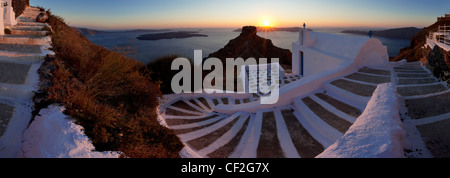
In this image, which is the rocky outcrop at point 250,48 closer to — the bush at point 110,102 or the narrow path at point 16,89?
the bush at point 110,102

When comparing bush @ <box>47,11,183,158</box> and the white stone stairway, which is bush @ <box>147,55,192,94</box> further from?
bush @ <box>47,11,183,158</box>

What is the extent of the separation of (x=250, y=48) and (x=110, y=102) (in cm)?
4109

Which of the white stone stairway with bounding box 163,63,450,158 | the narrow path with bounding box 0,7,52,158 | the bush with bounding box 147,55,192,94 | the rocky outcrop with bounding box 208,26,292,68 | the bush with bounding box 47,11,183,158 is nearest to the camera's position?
the narrow path with bounding box 0,7,52,158

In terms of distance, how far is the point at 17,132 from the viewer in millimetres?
2326

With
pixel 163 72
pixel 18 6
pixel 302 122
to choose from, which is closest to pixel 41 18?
pixel 18 6

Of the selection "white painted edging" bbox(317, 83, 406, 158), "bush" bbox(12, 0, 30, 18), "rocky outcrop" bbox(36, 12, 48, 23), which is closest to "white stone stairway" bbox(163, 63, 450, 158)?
"white painted edging" bbox(317, 83, 406, 158)

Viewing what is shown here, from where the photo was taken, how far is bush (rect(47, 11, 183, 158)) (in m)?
2.72

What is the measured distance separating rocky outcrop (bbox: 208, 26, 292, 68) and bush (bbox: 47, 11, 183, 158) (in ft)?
124

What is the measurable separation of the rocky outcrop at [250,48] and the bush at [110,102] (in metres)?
37.8

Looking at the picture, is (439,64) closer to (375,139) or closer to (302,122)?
(302,122)

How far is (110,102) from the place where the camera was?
4.03 meters

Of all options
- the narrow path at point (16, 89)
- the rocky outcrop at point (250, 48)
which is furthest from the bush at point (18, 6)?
the rocky outcrop at point (250, 48)
